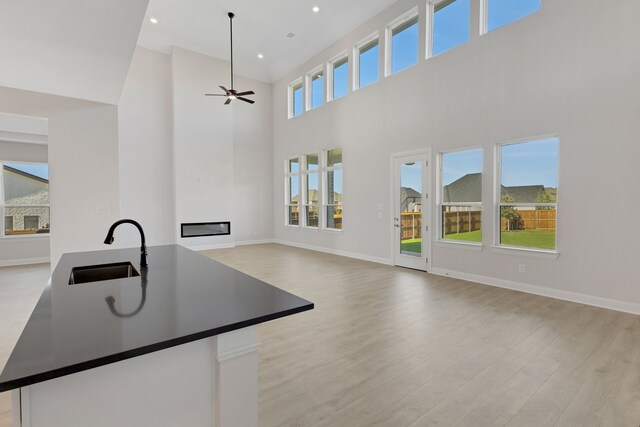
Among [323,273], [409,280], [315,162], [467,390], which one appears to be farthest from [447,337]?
[315,162]

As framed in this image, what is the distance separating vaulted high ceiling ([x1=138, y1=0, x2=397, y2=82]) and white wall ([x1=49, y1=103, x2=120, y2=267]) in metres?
3.72

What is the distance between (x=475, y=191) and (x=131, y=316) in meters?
5.24

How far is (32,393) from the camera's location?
35.9 inches

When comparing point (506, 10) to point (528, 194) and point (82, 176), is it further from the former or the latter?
point (82, 176)

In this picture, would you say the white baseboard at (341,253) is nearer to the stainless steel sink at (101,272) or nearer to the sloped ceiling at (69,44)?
the stainless steel sink at (101,272)

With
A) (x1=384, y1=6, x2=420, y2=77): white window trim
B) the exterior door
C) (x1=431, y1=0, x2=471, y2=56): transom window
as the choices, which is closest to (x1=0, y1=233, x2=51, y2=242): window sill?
the exterior door

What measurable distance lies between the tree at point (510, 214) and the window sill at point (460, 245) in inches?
20.4

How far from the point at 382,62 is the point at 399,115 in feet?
4.24

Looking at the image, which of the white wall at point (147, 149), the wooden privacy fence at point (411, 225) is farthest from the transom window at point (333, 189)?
the white wall at point (147, 149)

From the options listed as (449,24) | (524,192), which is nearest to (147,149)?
(449,24)

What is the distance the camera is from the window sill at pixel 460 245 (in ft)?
16.6

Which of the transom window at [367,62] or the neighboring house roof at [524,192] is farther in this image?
the transom window at [367,62]

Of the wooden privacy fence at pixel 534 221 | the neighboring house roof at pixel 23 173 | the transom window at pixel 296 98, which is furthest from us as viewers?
the transom window at pixel 296 98

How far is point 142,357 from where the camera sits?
1108 mm
